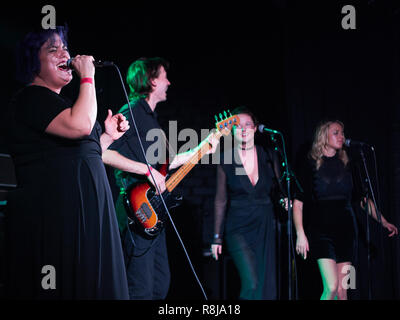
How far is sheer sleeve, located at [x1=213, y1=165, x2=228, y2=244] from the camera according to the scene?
12.0 feet

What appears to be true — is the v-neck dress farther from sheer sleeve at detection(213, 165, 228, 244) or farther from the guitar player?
Answer: the guitar player

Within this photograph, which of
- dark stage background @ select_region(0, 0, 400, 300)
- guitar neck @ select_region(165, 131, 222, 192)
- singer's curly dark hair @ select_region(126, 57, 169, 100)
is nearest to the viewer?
guitar neck @ select_region(165, 131, 222, 192)

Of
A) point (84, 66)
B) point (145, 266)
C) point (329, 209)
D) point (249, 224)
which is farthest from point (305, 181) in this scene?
point (84, 66)

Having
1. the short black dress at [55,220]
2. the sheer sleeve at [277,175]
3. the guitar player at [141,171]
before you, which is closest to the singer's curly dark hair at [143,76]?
the guitar player at [141,171]

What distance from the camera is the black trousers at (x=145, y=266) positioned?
279 centimetres

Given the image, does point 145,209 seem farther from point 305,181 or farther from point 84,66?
point 305,181

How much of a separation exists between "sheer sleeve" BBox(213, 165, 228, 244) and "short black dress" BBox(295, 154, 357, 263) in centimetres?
75

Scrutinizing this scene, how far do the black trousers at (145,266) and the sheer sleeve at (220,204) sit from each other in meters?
0.75

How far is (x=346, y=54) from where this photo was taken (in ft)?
14.5

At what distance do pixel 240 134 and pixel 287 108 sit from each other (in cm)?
86

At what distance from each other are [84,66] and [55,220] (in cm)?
69

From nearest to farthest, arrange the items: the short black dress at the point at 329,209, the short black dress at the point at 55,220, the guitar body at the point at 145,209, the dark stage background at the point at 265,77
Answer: the short black dress at the point at 55,220, the guitar body at the point at 145,209, the short black dress at the point at 329,209, the dark stage background at the point at 265,77

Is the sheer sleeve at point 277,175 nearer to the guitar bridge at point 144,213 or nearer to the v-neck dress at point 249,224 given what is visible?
the v-neck dress at point 249,224

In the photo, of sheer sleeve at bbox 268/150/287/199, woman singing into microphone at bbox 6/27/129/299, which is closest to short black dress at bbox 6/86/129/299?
woman singing into microphone at bbox 6/27/129/299
